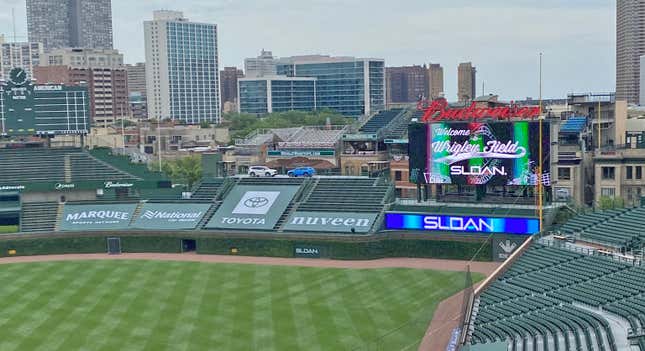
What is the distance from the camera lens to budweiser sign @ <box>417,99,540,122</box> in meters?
55.5

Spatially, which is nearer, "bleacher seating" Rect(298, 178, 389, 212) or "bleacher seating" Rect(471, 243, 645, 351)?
"bleacher seating" Rect(471, 243, 645, 351)

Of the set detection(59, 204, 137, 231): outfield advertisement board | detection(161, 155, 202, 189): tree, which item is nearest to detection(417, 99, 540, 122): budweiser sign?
detection(59, 204, 137, 231): outfield advertisement board

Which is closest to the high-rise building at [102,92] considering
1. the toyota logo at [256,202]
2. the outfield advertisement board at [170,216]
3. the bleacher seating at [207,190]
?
the bleacher seating at [207,190]

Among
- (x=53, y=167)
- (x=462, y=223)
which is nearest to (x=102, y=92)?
(x=53, y=167)

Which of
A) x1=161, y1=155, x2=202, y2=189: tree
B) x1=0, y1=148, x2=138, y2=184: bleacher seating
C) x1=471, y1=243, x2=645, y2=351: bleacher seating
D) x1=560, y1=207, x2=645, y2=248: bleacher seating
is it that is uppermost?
x1=0, y1=148, x2=138, y2=184: bleacher seating

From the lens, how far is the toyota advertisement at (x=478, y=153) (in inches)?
2157

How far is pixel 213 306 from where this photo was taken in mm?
44656

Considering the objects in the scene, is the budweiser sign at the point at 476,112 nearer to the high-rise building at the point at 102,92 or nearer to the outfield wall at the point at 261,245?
the outfield wall at the point at 261,245

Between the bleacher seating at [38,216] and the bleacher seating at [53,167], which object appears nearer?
the bleacher seating at [38,216]

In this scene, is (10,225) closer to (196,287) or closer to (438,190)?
(196,287)

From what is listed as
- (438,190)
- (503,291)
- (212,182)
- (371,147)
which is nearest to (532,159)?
(438,190)

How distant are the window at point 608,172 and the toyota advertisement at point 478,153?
14.5m

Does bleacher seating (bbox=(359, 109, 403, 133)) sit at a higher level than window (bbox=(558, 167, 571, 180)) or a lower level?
higher

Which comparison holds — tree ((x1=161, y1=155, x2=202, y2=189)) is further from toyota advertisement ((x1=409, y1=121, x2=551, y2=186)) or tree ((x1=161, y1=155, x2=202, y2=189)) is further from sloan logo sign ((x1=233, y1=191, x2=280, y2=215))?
toyota advertisement ((x1=409, y1=121, x2=551, y2=186))
